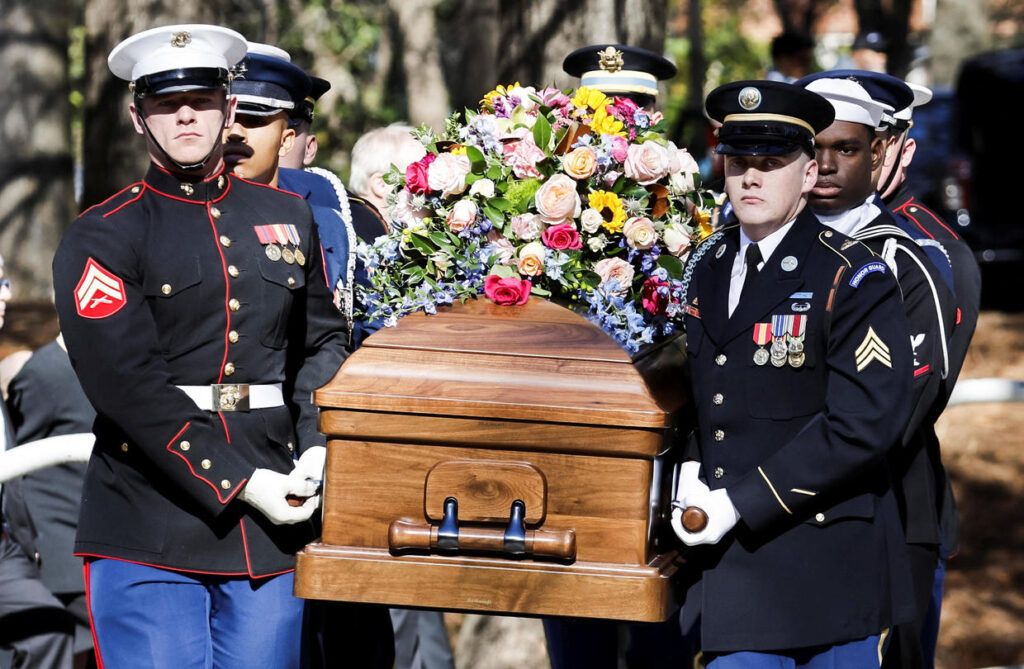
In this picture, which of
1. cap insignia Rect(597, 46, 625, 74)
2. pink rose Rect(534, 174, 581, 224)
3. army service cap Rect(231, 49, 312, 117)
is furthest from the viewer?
cap insignia Rect(597, 46, 625, 74)

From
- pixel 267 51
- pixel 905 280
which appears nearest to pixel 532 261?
Result: pixel 905 280

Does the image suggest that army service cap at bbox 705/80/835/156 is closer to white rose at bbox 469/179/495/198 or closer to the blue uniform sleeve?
the blue uniform sleeve

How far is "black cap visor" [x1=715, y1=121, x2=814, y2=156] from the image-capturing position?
282 centimetres

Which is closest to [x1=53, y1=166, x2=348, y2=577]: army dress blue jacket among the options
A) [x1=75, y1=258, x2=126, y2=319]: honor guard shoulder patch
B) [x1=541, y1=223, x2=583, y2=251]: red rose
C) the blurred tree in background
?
[x1=75, y1=258, x2=126, y2=319]: honor guard shoulder patch

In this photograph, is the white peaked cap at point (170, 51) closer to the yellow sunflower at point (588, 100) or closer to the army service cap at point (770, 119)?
the yellow sunflower at point (588, 100)

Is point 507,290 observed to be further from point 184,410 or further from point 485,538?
point 184,410

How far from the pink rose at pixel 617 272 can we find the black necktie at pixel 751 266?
0.95 ft

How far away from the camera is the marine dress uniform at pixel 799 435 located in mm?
2734

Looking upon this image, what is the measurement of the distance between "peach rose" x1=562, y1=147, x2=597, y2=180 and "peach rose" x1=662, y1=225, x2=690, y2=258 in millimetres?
272

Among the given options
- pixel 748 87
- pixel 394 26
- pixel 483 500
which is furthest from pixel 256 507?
pixel 394 26

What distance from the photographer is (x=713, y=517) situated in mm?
2742

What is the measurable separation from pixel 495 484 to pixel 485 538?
0.11 m

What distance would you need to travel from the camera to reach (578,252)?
122 inches

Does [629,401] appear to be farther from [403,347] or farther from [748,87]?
[748,87]
